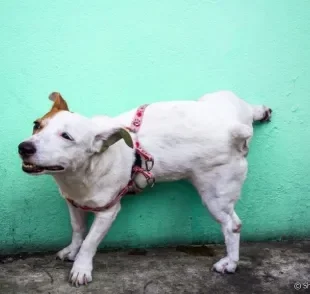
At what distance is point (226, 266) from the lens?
3061 mm

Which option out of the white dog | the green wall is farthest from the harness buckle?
the green wall

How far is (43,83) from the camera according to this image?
3.06m

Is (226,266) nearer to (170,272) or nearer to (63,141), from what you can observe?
(170,272)

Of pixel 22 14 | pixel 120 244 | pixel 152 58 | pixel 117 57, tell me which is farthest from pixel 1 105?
pixel 120 244

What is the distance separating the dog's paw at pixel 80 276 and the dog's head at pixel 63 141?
63 centimetres

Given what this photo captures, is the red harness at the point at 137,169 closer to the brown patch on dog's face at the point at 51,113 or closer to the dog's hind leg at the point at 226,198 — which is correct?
the dog's hind leg at the point at 226,198

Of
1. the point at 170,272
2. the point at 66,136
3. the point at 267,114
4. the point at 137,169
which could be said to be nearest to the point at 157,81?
the point at 137,169

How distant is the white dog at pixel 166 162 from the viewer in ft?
9.23

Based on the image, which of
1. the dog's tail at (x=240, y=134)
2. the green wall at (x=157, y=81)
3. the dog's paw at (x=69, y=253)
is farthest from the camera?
the dog's paw at (x=69, y=253)

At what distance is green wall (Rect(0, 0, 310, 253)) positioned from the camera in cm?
304

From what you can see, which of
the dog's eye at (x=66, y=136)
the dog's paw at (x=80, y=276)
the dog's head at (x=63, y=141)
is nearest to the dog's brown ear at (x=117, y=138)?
the dog's head at (x=63, y=141)

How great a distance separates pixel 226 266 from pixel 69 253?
0.94 metres

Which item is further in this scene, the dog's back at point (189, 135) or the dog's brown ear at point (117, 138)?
the dog's back at point (189, 135)

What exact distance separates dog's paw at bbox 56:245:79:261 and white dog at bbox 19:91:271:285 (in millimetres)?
104
